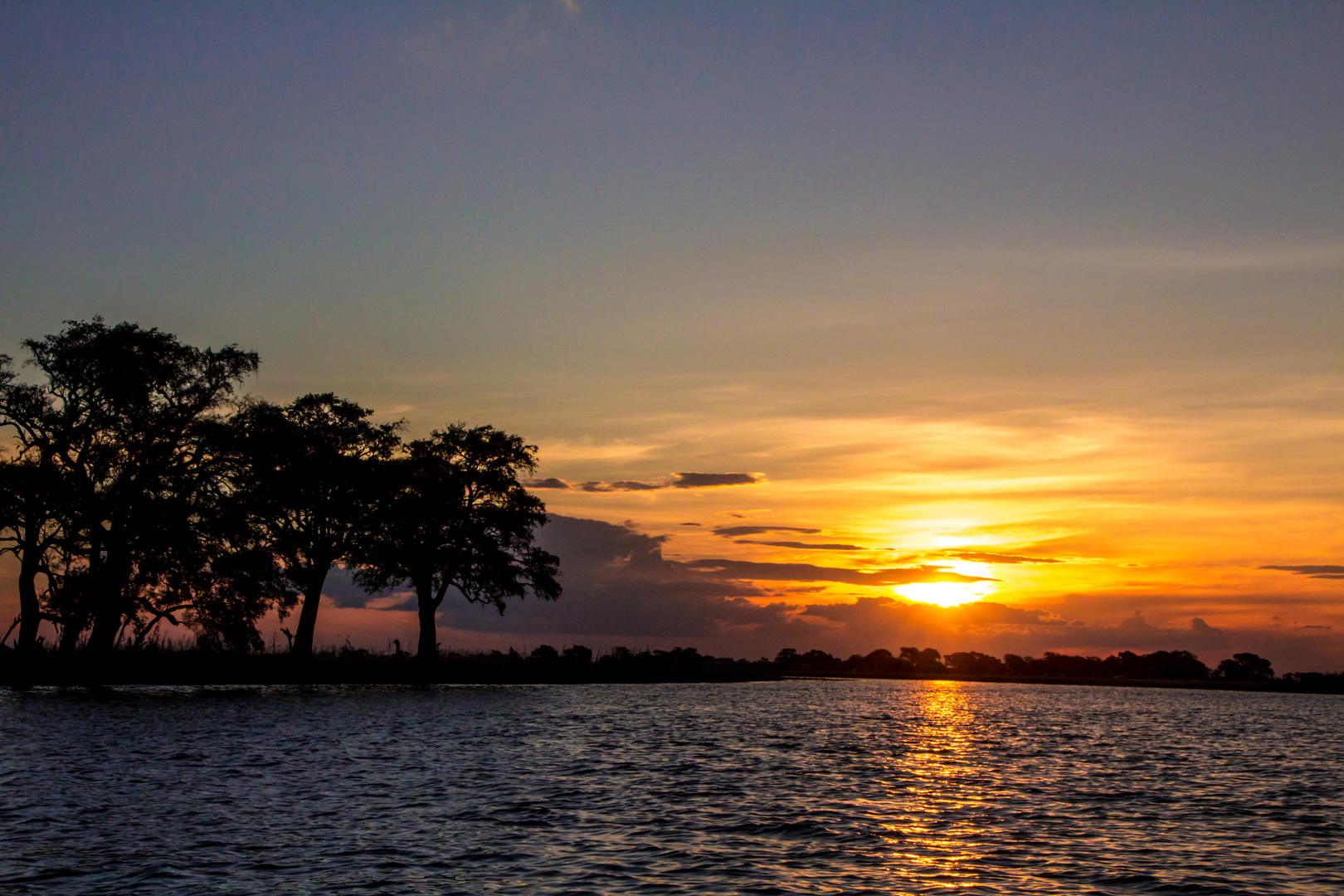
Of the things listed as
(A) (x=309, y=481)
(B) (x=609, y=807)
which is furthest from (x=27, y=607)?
(B) (x=609, y=807)

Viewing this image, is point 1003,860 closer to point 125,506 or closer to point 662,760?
point 662,760

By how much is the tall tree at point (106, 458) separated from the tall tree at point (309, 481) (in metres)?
4.26

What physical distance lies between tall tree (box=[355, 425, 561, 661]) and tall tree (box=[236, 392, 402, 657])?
6.84ft

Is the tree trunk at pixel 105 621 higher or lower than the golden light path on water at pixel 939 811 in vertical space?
higher

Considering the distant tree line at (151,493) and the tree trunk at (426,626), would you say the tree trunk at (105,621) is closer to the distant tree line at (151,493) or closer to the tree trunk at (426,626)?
the distant tree line at (151,493)

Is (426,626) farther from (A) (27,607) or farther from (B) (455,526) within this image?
(A) (27,607)

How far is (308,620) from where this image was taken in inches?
2825

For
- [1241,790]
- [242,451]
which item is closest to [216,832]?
[1241,790]

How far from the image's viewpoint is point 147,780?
27562mm

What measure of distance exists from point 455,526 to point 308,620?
13159 millimetres

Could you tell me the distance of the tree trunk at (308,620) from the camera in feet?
236

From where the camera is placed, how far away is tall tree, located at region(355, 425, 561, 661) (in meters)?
76.4

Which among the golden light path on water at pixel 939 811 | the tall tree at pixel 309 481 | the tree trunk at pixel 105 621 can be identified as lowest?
the golden light path on water at pixel 939 811

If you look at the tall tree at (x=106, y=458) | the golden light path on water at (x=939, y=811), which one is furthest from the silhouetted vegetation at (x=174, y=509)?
the golden light path on water at (x=939, y=811)
